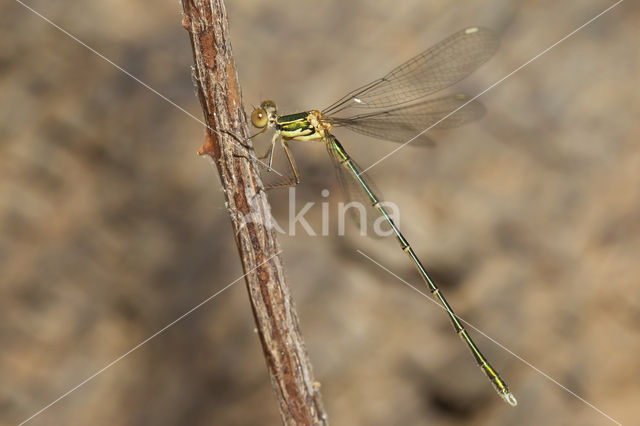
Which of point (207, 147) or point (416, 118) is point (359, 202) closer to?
point (416, 118)

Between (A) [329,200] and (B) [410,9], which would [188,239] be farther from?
(B) [410,9]

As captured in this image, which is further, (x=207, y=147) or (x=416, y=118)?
(x=416, y=118)

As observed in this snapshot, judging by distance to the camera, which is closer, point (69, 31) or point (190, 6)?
point (190, 6)

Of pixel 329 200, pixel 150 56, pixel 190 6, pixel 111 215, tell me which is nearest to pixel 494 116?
Answer: pixel 329 200

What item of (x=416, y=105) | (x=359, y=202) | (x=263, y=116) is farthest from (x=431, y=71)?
(x=263, y=116)

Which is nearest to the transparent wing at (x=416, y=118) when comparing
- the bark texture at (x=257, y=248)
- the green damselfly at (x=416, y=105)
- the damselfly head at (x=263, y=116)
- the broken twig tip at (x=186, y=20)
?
Answer: the green damselfly at (x=416, y=105)

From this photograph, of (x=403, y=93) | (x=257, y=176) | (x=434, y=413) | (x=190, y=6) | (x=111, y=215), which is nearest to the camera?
(x=190, y=6)
